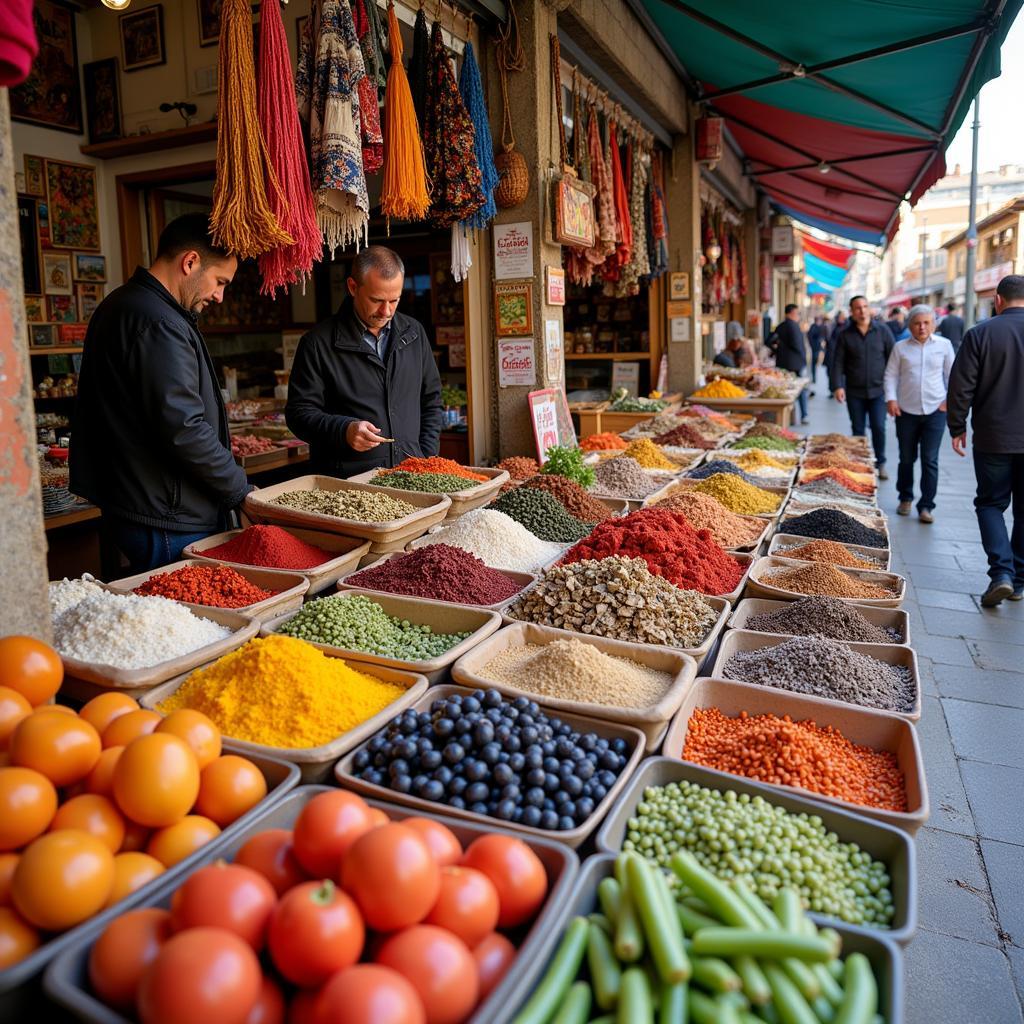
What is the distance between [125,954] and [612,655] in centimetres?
136

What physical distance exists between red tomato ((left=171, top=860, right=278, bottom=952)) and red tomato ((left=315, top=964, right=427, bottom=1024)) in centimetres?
14

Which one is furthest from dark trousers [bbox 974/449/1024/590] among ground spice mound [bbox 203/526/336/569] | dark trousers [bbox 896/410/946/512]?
ground spice mound [bbox 203/526/336/569]

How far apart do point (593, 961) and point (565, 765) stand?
0.44m

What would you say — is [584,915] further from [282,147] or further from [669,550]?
[282,147]

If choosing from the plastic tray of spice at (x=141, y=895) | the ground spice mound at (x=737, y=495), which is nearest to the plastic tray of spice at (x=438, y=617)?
the plastic tray of spice at (x=141, y=895)

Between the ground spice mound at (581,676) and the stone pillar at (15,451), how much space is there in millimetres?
1014

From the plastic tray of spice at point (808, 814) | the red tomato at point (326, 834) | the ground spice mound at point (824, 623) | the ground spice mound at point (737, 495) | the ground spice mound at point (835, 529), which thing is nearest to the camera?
the red tomato at point (326, 834)

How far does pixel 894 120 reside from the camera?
7820 mm

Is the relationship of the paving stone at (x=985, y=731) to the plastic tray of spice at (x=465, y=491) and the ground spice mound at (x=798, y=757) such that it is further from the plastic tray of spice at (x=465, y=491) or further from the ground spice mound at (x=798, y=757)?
the plastic tray of spice at (x=465, y=491)

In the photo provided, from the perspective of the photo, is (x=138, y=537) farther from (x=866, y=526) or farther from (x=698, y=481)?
(x=866, y=526)

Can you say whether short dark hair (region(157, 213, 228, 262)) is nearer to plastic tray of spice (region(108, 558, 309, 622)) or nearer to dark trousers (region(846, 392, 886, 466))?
plastic tray of spice (region(108, 558, 309, 622))

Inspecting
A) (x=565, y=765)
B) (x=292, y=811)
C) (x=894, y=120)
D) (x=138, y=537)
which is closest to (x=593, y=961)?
(x=565, y=765)

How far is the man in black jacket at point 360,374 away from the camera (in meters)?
3.54

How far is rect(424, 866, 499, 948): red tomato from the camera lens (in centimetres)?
110
